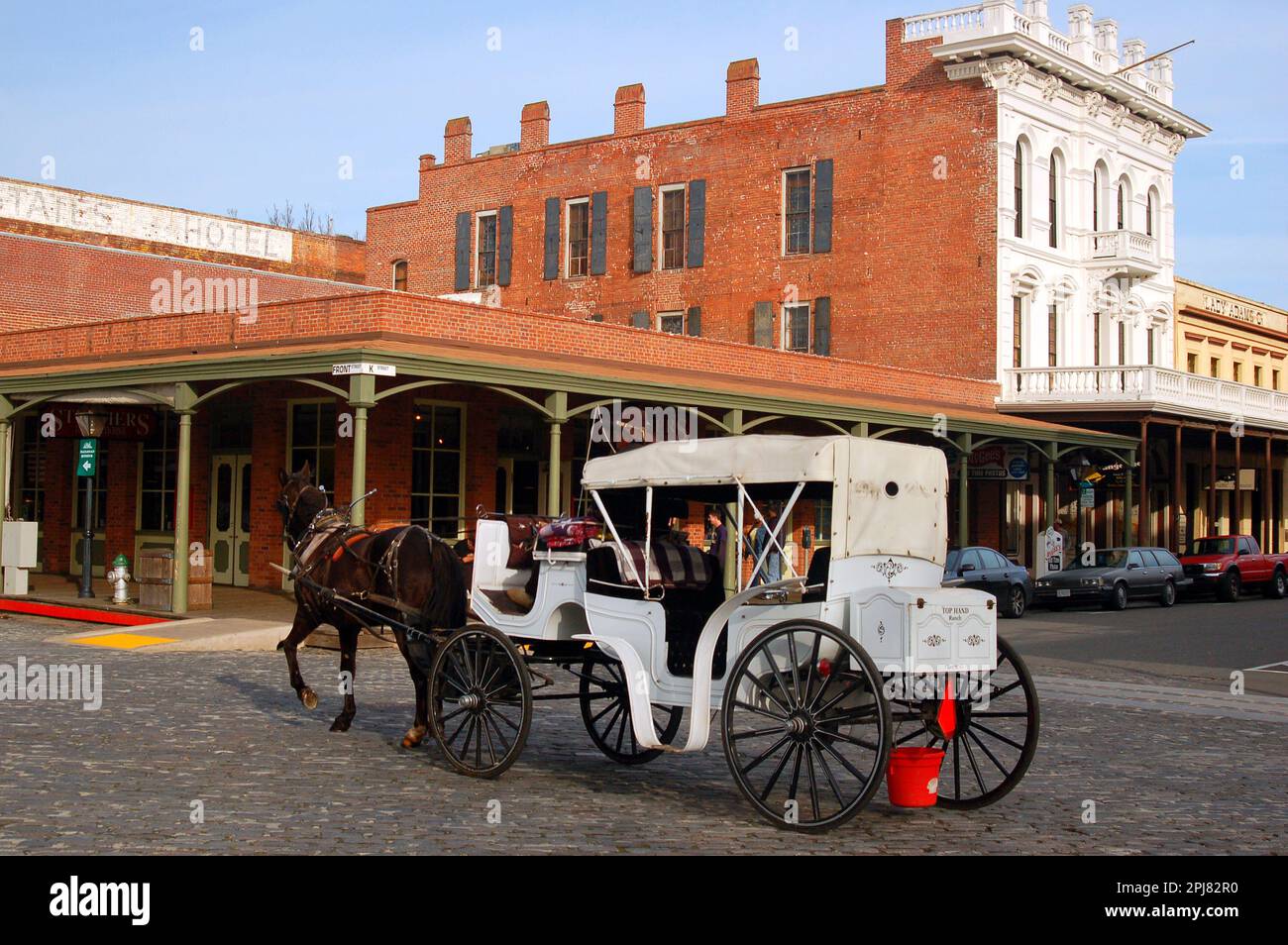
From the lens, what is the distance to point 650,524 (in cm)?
912

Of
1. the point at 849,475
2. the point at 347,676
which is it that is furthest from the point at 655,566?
the point at 347,676

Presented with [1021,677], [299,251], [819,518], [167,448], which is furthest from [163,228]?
[1021,677]

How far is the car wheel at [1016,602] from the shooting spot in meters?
26.8

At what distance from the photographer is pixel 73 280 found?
1437 inches

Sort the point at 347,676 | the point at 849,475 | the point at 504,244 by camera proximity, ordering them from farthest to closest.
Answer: the point at 504,244 < the point at 347,676 < the point at 849,475

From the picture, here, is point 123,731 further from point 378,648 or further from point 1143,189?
point 1143,189

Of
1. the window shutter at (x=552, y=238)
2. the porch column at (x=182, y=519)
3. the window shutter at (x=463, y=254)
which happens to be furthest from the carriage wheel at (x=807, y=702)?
the window shutter at (x=463, y=254)

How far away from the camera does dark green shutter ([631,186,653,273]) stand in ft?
138

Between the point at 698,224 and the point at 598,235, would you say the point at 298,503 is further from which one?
the point at 598,235

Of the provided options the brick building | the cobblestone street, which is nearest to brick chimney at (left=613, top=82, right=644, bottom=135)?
the brick building

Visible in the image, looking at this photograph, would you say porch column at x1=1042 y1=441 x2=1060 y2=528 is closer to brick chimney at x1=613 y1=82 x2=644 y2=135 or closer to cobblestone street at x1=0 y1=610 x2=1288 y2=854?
brick chimney at x1=613 y1=82 x2=644 y2=135

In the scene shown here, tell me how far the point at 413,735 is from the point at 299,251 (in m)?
41.9

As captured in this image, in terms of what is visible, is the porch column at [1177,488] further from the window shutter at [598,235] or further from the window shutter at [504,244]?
the window shutter at [504,244]

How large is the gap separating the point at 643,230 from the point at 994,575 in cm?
1919
